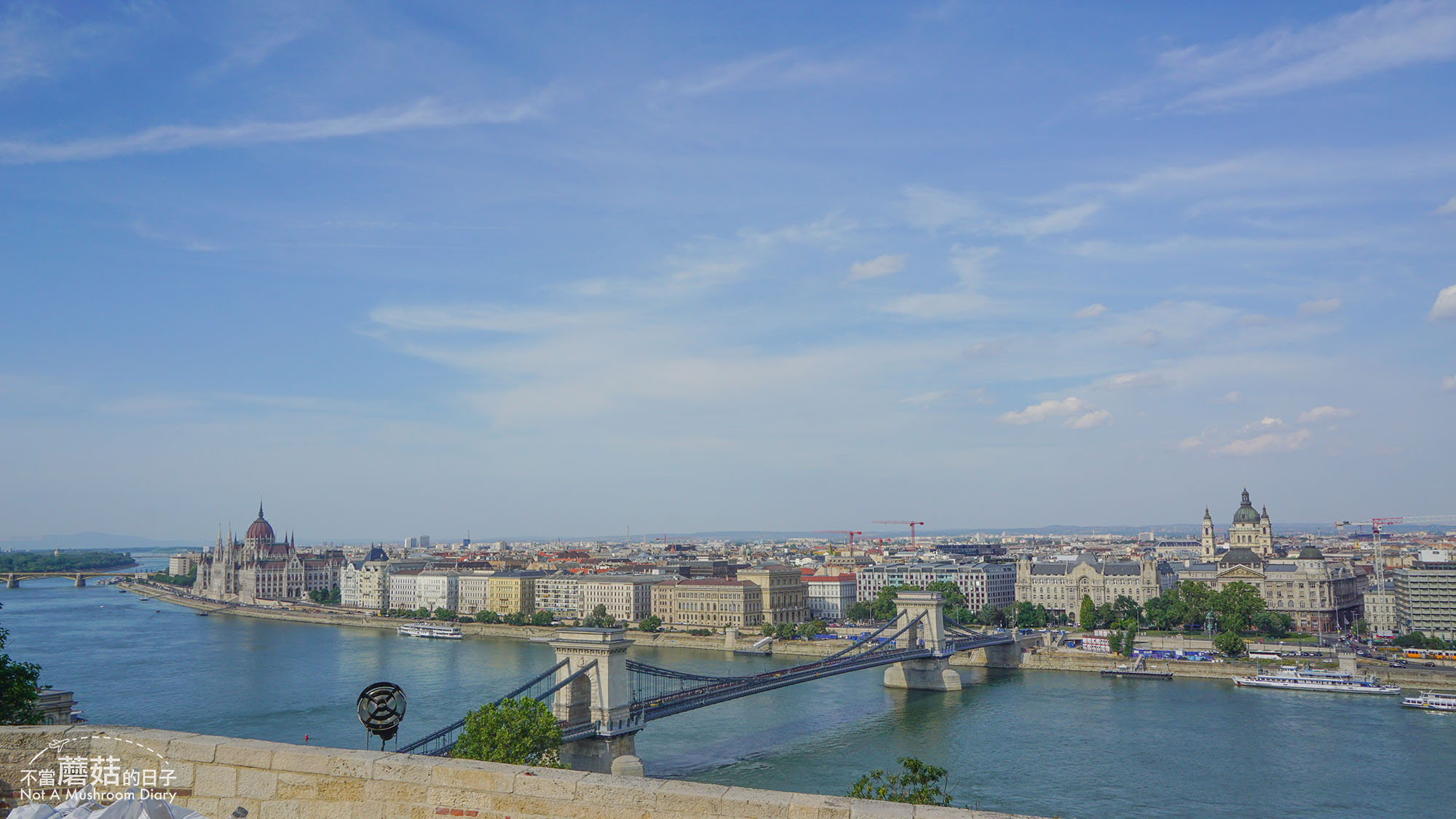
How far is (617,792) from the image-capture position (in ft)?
8.20

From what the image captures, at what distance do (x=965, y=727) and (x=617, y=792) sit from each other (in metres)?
24.5

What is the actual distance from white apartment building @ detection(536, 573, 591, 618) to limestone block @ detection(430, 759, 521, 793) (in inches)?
2103

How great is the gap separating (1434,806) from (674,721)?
606 inches

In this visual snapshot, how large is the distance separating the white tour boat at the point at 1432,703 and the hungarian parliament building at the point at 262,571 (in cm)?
6560

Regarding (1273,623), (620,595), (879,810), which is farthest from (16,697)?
(1273,623)

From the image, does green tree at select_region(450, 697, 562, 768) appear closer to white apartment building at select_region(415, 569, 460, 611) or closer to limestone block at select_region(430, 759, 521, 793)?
limestone block at select_region(430, 759, 521, 793)

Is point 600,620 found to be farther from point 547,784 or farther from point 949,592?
point 547,784

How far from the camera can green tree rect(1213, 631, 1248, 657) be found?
117ft

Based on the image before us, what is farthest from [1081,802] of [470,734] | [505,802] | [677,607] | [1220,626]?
[677,607]

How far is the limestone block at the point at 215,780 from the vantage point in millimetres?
2863

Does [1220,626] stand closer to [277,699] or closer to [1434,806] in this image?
[1434,806]

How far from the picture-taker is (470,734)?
14.9 meters

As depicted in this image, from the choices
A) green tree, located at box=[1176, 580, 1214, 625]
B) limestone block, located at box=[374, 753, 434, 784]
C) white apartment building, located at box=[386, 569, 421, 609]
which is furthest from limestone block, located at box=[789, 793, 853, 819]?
white apartment building, located at box=[386, 569, 421, 609]

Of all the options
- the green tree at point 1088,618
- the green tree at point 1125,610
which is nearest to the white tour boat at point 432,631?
the green tree at point 1088,618
